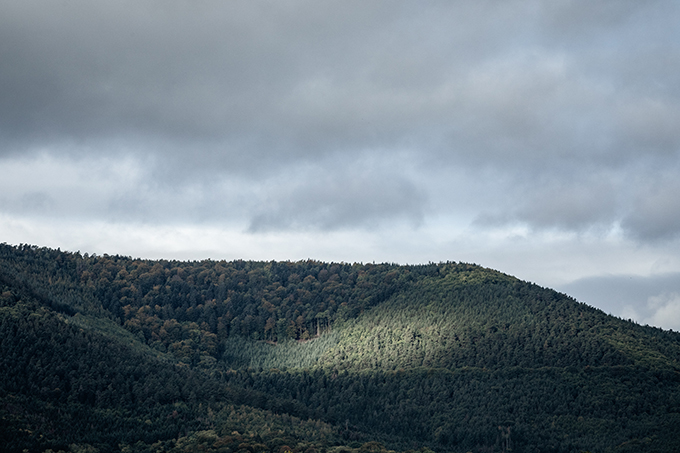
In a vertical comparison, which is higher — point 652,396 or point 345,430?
point 652,396

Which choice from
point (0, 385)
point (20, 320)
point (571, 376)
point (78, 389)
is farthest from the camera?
point (571, 376)

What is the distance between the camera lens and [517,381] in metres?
177

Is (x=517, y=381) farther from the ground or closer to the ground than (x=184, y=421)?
farther from the ground

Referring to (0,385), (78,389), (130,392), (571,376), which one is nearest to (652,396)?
(571,376)

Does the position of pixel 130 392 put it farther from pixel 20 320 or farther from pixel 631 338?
pixel 631 338

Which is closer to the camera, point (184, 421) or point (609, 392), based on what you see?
point (184, 421)

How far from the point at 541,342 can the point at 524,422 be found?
4173 centimetres

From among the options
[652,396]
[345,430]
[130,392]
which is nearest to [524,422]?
[652,396]

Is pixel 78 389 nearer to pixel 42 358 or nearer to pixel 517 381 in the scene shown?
pixel 42 358

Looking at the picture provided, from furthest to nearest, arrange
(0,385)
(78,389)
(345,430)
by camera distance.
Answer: (345,430) < (78,389) < (0,385)

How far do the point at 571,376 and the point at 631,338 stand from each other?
99.4 feet

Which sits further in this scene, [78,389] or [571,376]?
[571,376]

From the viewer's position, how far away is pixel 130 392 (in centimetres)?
14475

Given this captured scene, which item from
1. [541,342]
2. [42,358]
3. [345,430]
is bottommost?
[345,430]
